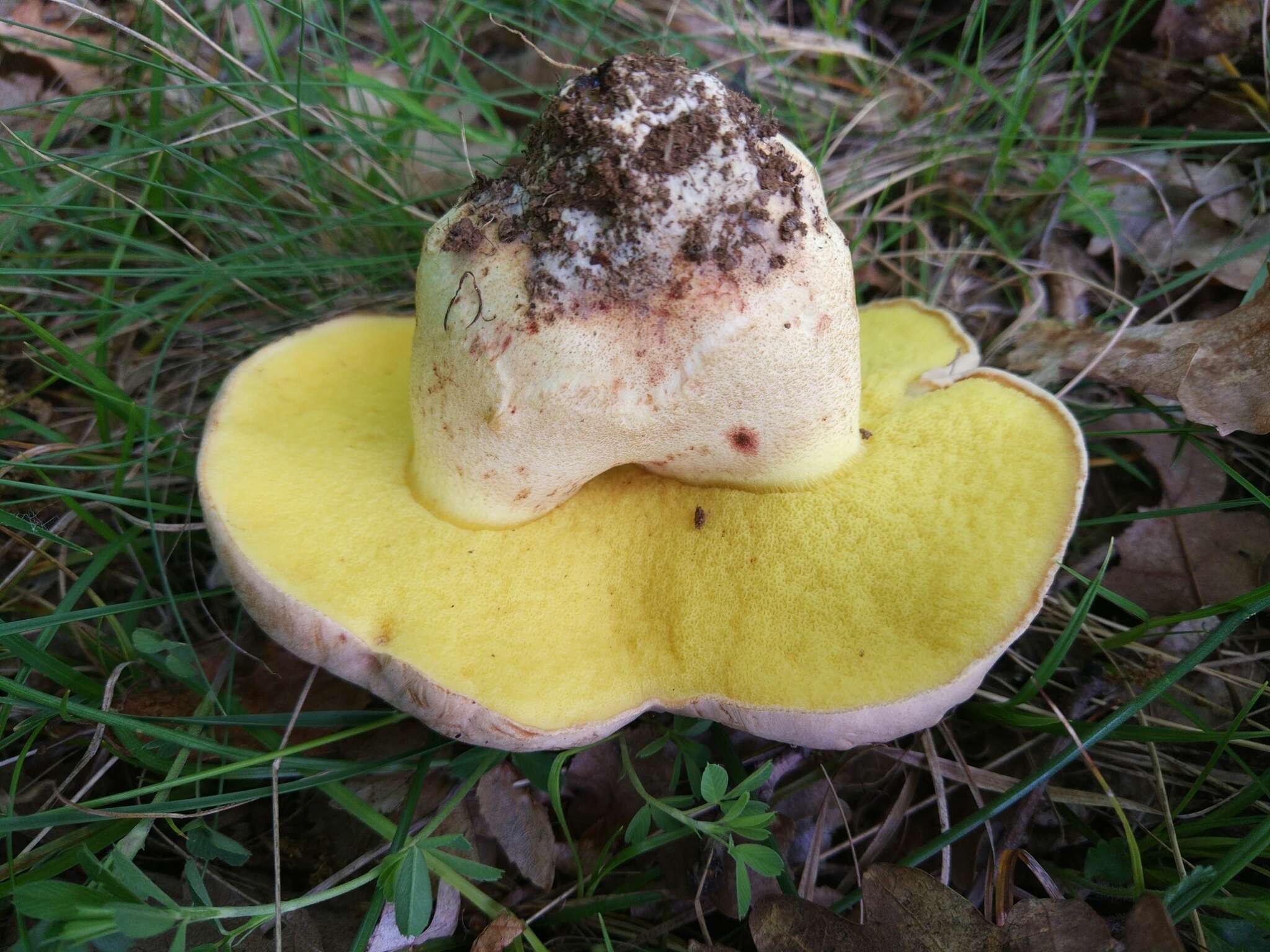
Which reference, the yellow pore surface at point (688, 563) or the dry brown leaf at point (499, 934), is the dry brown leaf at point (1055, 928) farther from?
the dry brown leaf at point (499, 934)

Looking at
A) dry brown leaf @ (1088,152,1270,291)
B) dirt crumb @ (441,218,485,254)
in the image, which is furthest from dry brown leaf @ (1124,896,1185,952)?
dry brown leaf @ (1088,152,1270,291)

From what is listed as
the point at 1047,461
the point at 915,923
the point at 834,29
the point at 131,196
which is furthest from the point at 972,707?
the point at 131,196

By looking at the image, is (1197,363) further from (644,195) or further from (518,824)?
(518,824)

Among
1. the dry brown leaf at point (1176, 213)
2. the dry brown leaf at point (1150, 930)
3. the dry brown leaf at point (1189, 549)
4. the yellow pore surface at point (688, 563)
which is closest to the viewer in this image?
the dry brown leaf at point (1150, 930)

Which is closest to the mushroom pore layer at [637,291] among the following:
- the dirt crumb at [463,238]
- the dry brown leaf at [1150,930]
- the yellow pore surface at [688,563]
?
the dirt crumb at [463,238]

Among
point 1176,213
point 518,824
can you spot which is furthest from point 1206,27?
point 518,824

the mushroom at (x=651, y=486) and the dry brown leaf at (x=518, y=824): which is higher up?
the mushroom at (x=651, y=486)
